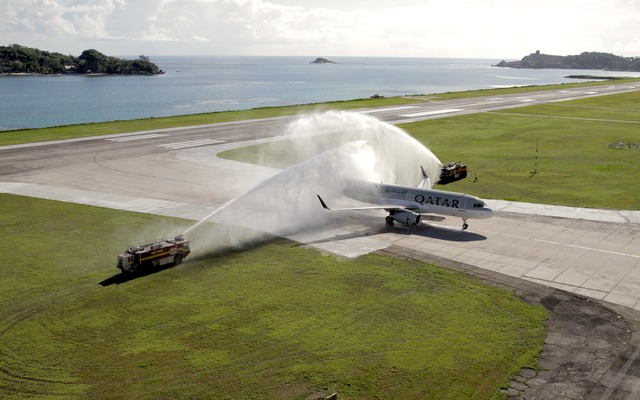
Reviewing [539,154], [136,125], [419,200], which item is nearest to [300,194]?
[419,200]

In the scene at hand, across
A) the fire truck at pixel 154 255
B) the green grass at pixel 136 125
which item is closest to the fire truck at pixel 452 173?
the fire truck at pixel 154 255

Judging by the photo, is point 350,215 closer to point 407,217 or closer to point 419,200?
point 407,217

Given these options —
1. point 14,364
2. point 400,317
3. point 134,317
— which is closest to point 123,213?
point 134,317

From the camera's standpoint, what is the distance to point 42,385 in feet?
101

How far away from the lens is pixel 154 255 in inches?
1868

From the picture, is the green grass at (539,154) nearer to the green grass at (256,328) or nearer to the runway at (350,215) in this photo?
the runway at (350,215)

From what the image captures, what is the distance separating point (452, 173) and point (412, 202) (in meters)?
25.7

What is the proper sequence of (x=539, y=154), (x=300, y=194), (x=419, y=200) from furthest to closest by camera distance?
1. (x=539, y=154)
2. (x=300, y=194)
3. (x=419, y=200)

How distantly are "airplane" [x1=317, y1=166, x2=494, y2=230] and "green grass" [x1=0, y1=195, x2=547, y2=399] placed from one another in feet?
36.1

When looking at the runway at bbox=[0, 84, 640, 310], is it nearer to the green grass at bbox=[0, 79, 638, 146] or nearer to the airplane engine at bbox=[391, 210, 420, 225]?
the airplane engine at bbox=[391, 210, 420, 225]

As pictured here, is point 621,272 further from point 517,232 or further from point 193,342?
point 193,342

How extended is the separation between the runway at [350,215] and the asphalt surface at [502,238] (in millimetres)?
150

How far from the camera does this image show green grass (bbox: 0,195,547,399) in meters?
31.3

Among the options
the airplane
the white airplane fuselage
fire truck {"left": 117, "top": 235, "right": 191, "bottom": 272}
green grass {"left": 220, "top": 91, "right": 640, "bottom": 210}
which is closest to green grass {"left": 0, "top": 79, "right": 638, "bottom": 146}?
green grass {"left": 220, "top": 91, "right": 640, "bottom": 210}
